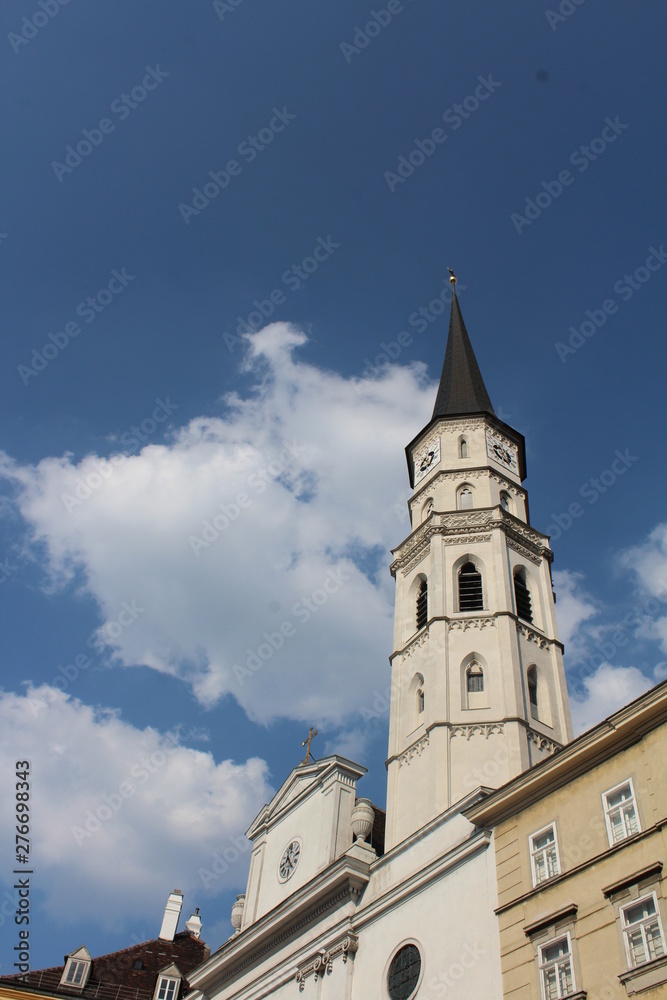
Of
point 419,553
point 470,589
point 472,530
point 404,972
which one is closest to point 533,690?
point 470,589

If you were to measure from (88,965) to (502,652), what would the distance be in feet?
80.0

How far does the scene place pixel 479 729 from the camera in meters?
27.0

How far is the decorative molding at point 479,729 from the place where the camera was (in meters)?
26.8

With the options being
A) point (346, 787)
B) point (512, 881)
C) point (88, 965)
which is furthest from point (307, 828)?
point (88, 965)

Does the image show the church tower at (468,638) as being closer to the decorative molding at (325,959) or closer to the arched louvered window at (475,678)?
the arched louvered window at (475,678)

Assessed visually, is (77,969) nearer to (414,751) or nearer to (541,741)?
(414,751)

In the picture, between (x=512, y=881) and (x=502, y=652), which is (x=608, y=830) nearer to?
(x=512, y=881)

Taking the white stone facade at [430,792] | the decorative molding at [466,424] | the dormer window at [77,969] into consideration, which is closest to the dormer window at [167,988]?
the dormer window at [77,969]

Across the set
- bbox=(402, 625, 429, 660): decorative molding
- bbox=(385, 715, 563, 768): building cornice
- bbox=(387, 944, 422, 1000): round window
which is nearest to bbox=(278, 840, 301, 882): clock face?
bbox=(385, 715, 563, 768): building cornice

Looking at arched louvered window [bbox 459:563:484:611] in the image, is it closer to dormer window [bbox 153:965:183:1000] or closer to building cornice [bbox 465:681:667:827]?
building cornice [bbox 465:681:667:827]

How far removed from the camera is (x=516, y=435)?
134 feet

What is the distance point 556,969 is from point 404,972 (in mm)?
6356

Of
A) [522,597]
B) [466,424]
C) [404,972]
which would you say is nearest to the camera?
[404,972]

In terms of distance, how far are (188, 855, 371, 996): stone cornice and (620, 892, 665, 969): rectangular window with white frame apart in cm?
1090
